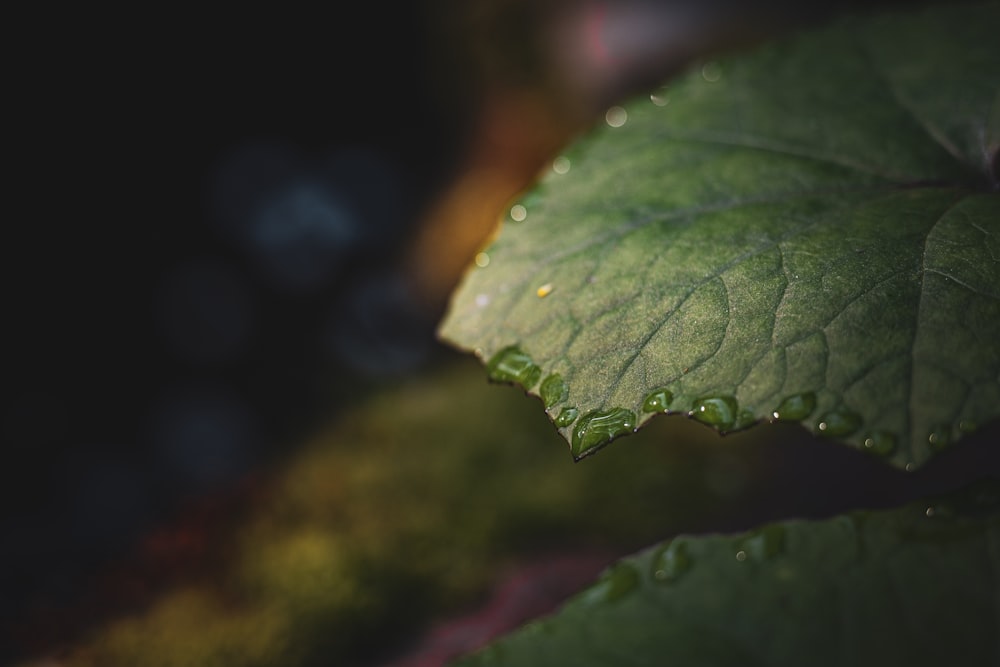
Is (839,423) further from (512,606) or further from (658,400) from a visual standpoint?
(512,606)

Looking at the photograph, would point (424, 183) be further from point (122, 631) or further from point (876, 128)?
point (876, 128)

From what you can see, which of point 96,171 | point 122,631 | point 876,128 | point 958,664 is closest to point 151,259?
point 96,171

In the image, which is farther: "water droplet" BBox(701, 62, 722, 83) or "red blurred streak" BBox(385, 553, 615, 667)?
"red blurred streak" BBox(385, 553, 615, 667)

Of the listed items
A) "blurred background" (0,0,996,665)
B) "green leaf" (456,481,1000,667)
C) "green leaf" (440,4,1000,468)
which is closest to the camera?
"green leaf" (456,481,1000,667)

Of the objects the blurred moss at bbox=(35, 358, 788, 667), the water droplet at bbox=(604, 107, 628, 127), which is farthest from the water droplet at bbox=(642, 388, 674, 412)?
the blurred moss at bbox=(35, 358, 788, 667)

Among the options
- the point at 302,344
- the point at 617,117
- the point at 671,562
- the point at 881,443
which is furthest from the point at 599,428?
the point at 302,344

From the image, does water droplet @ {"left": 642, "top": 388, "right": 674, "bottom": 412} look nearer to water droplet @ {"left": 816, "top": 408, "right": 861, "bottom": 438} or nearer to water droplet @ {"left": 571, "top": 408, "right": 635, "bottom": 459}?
water droplet @ {"left": 571, "top": 408, "right": 635, "bottom": 459}

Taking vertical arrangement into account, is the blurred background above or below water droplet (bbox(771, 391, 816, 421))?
below
